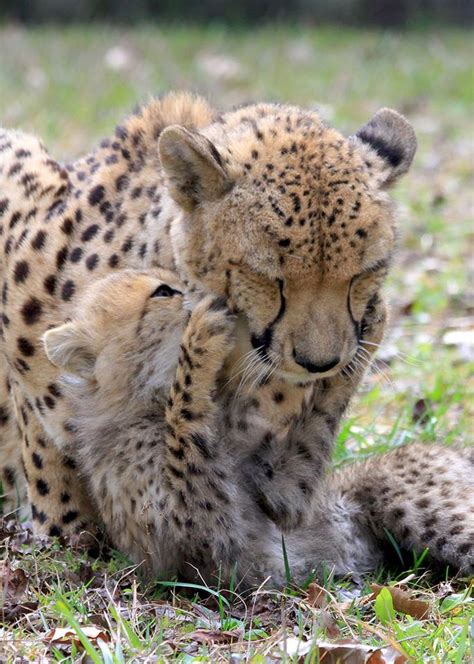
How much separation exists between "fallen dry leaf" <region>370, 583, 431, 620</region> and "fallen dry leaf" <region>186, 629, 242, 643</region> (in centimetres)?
53

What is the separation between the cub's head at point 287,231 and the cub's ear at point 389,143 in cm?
5

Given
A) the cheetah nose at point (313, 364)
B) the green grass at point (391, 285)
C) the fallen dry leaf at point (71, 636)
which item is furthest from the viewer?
the cheetah nose at point (313, 364)

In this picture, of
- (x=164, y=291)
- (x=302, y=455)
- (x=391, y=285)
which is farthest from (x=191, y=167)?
(x=391, y=285)

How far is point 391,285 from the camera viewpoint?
23.6ft

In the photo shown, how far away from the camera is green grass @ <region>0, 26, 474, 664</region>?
11.2 ft

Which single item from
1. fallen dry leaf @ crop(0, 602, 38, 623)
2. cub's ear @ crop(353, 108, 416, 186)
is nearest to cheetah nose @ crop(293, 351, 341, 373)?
cub's ear @ crop(353, 108, 416, 186)

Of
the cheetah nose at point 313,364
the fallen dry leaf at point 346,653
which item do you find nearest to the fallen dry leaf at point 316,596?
the fallen dry leaf at point 346,653

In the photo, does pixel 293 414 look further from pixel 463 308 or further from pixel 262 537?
pixel 463 308

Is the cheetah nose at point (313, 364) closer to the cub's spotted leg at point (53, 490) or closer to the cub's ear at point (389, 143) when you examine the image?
the cub's ear at point (389, 143)

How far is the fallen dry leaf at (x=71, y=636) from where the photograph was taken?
3270 mm

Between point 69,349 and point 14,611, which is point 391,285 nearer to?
point 69,349

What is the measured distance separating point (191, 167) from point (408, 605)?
149 centimetres

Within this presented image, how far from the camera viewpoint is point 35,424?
4430 millimetres

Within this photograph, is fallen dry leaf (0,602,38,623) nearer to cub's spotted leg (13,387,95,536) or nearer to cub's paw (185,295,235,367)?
cub's spotted leg (13,387,95,536)
